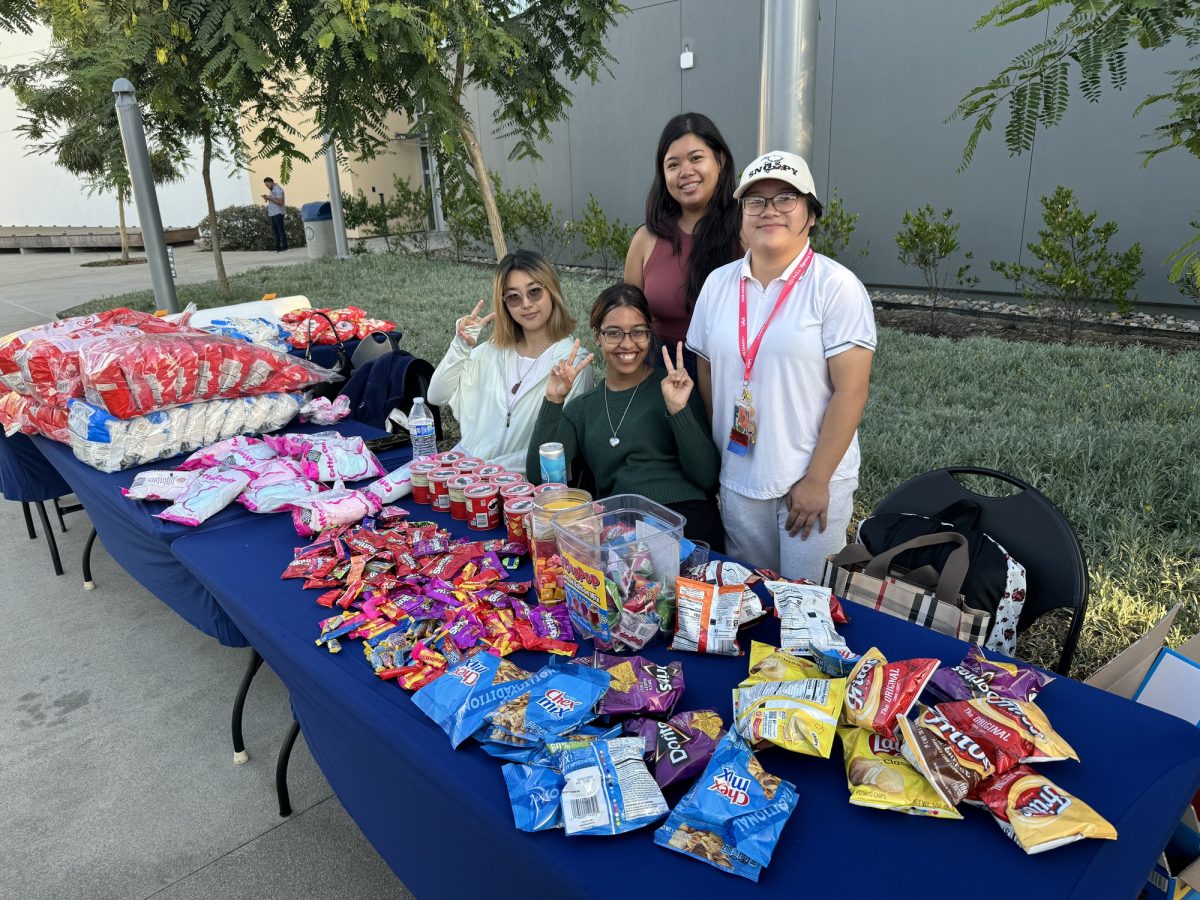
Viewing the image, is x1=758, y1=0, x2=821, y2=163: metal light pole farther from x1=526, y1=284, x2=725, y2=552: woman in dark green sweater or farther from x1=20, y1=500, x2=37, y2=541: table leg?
x1=20, y1=500, x2=37, y2=541: table leg

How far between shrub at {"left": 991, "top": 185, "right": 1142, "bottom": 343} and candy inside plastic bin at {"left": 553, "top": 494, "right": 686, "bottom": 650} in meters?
6.45

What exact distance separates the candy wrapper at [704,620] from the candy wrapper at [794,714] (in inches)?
8.1

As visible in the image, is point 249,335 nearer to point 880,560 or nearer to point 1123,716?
point 880,560

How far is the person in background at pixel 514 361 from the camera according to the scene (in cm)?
282

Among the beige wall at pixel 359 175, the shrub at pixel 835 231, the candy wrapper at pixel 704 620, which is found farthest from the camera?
the beige wall at pixel 359 175

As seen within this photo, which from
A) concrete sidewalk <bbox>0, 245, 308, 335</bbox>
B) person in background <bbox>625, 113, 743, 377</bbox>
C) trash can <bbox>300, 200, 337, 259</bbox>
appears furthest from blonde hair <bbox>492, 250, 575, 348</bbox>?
trash can <bbox>300, 200, 337, 259</bbox>

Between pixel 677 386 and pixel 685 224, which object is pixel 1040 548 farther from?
pixel 685 224

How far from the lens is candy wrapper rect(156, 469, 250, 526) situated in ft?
8.11

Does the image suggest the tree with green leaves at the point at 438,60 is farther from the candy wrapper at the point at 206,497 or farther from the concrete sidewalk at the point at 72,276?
the concrete sidewalk at the point at 72,276

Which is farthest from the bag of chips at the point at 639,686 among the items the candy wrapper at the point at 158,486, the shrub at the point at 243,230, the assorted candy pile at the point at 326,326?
the shrub at the point at 243,230

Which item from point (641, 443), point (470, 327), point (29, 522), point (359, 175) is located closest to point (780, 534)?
point (641, 443)

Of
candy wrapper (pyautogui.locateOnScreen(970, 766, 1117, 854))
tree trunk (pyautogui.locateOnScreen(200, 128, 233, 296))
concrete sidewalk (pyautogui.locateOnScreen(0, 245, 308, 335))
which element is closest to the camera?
candy wrapper (pyautogui.locateOnScreen(970, 766, 1117, 854))

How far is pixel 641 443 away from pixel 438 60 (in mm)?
2629

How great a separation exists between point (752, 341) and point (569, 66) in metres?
3.31
